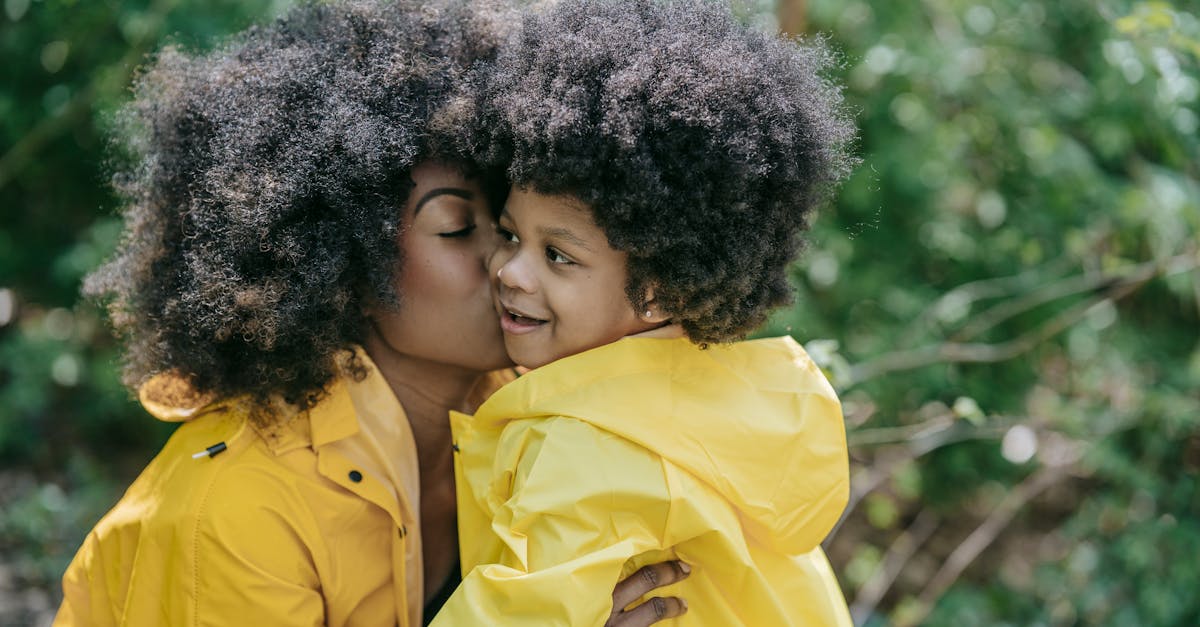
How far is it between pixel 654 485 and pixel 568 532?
0.16m

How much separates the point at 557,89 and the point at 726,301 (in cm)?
48

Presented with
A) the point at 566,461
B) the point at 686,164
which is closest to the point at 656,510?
the point at 566,461

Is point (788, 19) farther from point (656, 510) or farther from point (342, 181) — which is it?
point (656, 510)

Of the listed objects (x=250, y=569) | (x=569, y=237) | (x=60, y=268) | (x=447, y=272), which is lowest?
(x=60, y=268)

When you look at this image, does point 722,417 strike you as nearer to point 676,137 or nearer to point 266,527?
point 676,137

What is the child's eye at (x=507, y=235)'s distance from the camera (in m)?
2.01

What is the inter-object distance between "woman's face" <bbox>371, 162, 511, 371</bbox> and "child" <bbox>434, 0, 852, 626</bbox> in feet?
0.33

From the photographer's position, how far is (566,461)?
173 cm

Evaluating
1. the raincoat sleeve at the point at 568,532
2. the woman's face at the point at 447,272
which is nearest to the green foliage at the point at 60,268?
the woman's face at the point at 447,272

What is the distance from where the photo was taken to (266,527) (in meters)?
1.98

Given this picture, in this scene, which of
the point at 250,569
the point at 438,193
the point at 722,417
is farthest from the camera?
the point at 438,193

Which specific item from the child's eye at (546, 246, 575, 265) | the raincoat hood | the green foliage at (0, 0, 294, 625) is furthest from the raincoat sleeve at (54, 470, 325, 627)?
the green foliage at (0, 0, 294, 625)

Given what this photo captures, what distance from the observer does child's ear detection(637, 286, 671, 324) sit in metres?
1.92

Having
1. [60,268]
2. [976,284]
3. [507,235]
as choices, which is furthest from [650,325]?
[60,268]
